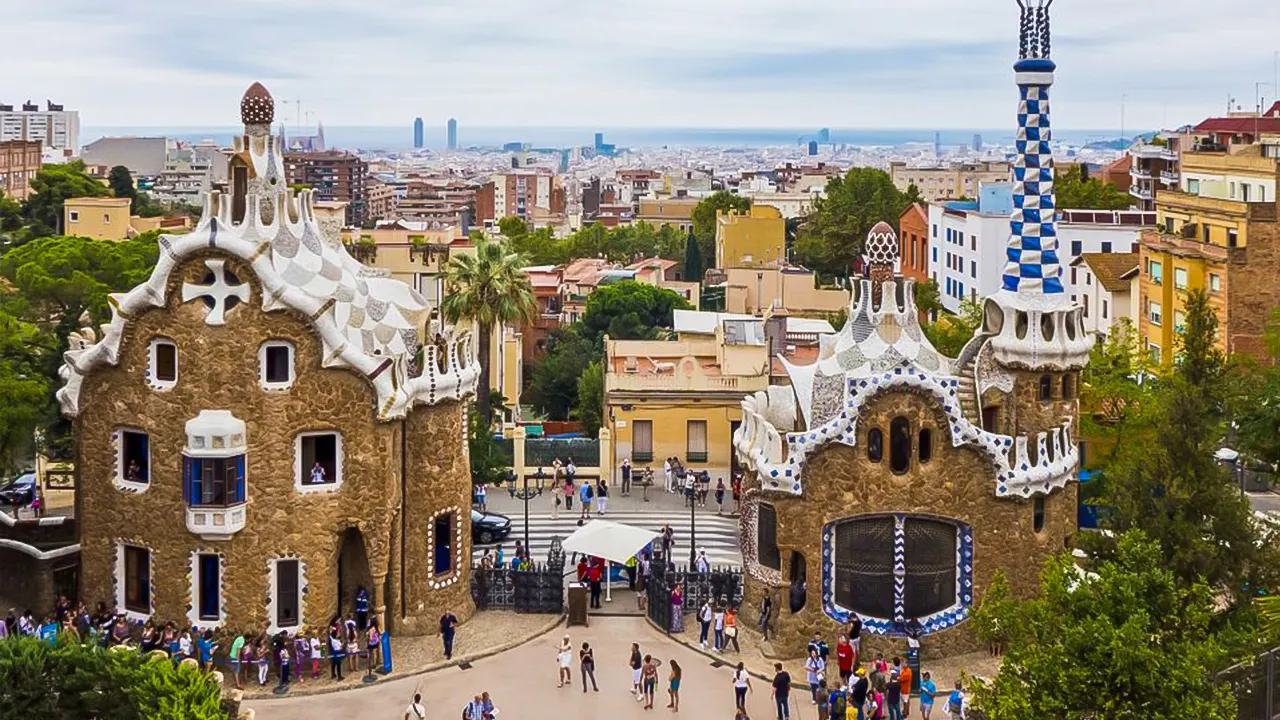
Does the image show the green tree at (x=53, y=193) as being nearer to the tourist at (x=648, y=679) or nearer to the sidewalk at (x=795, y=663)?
the sidewalk at (x=795, y=663)

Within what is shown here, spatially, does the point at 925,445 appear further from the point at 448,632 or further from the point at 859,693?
the point at 448,632

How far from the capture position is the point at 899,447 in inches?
1337

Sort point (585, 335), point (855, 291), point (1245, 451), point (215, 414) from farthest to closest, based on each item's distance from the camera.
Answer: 1. point (585, 335)
2. point (1245, 451)
3. point (855, 291)
4. point (215, 414)

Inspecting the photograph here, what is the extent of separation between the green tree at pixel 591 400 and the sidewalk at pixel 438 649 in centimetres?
2337

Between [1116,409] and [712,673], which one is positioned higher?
[1116,409]

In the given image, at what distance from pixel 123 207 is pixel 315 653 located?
186 feet

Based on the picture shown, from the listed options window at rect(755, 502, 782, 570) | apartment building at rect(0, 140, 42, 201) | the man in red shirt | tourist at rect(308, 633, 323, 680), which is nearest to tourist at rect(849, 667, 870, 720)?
the man in red shirt

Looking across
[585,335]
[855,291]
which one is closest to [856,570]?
[855,291]

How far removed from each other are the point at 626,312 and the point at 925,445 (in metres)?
46.6

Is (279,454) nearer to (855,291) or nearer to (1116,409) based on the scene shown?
(855,291)

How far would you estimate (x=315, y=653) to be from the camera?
3309cm

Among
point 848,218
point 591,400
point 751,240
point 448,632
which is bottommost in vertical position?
point 448,632

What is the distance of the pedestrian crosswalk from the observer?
43.3 meters

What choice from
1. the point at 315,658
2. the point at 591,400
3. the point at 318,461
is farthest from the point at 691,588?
the point at 591,400
